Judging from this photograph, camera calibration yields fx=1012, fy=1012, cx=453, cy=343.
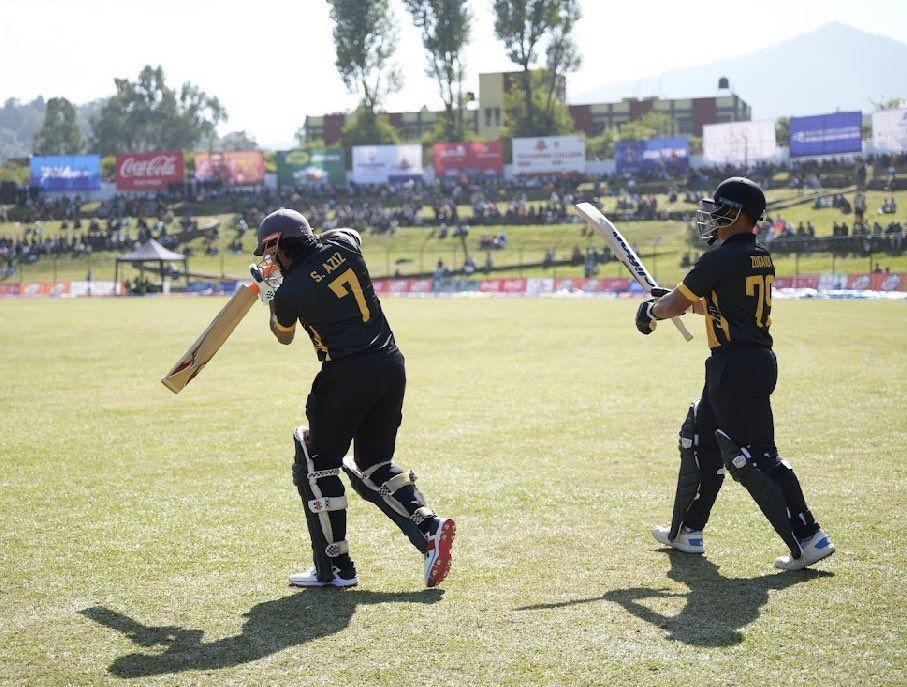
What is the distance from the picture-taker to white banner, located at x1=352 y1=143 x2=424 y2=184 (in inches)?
2840

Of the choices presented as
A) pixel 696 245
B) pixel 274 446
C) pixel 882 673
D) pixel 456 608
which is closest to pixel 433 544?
pixel 456 608

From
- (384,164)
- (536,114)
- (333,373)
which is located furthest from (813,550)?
(536,114)

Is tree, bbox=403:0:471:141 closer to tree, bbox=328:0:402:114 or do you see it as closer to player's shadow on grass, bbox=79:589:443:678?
tree, bbox=328:0:402:114

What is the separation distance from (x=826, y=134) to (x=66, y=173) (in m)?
53.2

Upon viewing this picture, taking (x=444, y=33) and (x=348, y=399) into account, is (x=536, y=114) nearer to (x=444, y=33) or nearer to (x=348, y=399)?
(x=444, y=33)

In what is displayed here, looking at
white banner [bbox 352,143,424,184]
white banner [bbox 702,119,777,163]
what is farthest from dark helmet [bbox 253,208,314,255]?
white banner [bbox 352,143,424,184]

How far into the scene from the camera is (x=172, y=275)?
5712 cm

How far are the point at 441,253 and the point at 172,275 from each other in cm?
A: 1529

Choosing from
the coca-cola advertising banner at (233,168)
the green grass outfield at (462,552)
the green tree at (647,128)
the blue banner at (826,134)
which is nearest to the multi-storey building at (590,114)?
the green tree at (647,128)

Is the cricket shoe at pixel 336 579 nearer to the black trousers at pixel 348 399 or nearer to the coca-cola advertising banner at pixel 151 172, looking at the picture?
the black trousers at pixel 348 399

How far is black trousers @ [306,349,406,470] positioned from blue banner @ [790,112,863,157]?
5968 cm

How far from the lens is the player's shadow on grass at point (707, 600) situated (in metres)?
4.93

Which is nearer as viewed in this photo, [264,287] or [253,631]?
[253,631]

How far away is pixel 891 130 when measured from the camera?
58906 mm
